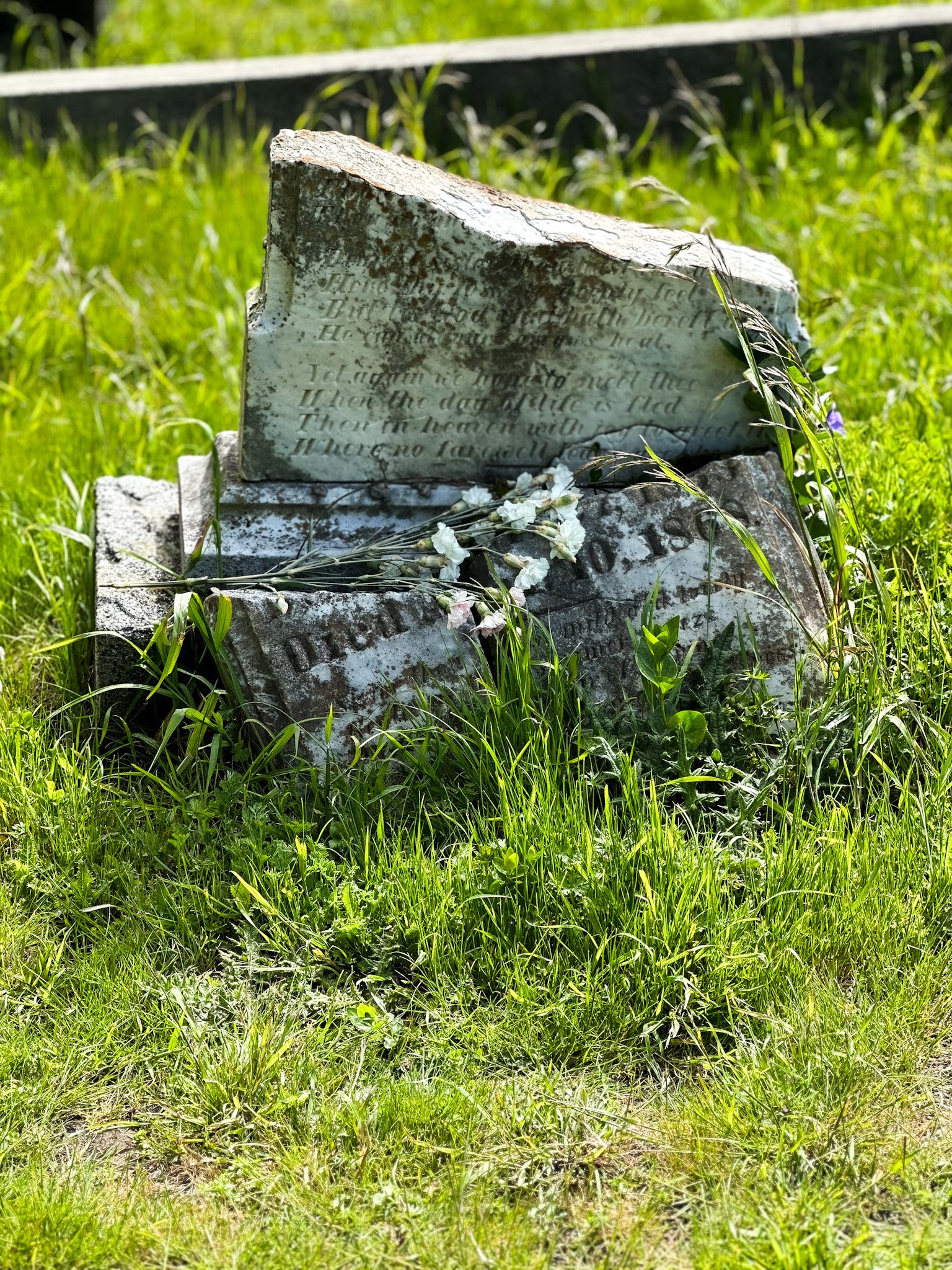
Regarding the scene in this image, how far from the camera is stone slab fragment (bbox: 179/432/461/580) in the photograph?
119 inches

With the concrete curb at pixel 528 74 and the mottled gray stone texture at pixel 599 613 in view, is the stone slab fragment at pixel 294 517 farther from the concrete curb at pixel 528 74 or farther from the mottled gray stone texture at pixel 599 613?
the concrete curb at pixel 528 74

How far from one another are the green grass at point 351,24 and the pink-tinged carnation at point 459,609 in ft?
15.0

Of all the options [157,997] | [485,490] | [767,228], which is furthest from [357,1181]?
[767,228]

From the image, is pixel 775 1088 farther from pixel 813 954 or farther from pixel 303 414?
pixel 303 414

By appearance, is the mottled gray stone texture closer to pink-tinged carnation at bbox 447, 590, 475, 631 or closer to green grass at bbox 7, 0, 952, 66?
pink-tinged carnation at bbox 447, 590, 475, 631

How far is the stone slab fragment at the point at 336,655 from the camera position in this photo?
2756 millimetres

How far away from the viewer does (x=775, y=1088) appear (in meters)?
2.21

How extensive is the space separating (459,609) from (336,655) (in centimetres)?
29

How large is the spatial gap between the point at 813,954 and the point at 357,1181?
0.95m

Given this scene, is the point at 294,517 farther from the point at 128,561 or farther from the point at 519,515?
the point at 519,515

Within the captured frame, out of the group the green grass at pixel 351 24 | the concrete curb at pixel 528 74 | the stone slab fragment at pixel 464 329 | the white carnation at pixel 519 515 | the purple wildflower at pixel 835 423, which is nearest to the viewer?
the stone slab fragment at pixel 464 329

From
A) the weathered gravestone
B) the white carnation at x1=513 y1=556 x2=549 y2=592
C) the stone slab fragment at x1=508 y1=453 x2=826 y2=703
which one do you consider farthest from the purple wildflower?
the white carnation at x1=513 y1=556 x2=549 y2=592

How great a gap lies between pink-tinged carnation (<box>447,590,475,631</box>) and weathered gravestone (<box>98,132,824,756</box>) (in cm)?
7

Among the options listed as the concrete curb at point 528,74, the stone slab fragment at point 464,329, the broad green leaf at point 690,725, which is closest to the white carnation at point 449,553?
the stone slab fragment at point 464,329
